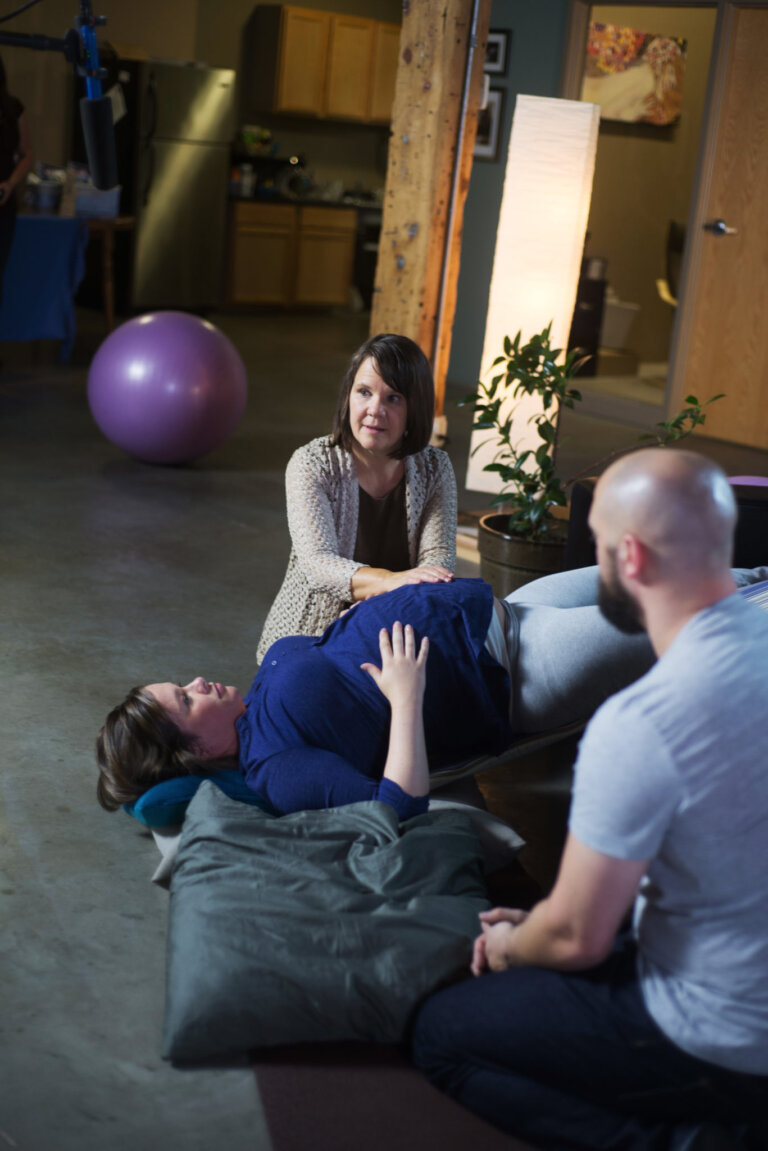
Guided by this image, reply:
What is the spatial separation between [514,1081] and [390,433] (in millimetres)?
1470

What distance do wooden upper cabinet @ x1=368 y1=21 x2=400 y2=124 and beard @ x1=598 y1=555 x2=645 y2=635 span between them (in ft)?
31.1

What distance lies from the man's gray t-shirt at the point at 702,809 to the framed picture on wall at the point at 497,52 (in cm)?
647

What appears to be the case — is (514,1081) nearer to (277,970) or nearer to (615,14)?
(277,970)

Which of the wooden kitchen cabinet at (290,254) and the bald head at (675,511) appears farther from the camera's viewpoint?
the wooden kitchen cabinet at (290,254)

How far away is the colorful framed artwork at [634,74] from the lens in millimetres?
8188

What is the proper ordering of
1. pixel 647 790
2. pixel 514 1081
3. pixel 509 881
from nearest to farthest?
pixel 647 790 → pixel 514 1081 → pixel 509 881

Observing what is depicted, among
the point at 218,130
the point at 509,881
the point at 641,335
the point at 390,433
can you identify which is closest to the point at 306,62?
the point at 218,130

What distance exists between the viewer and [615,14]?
798 cm

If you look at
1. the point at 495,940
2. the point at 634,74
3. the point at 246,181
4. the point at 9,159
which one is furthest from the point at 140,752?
the point at 246,181

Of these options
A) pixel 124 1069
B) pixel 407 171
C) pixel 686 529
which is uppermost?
pixel 407 171

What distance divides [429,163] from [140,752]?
11.0ft

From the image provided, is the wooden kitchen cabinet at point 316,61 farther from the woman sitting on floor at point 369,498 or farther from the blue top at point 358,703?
the blue top at point 358,703

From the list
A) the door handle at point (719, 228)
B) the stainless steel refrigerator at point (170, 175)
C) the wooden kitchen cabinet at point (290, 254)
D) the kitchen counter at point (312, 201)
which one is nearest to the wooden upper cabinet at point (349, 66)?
the kitchen counter at point (312, 201)

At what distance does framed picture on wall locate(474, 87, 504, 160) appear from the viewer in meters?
7.16
